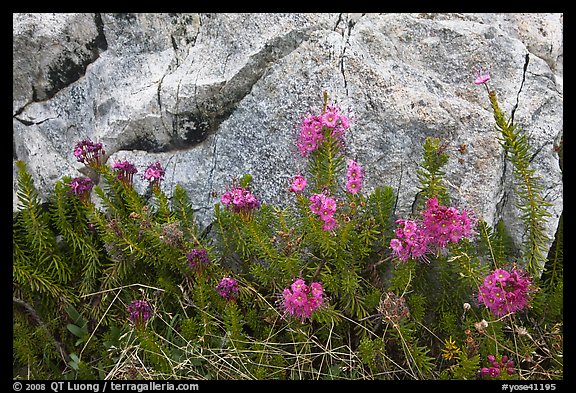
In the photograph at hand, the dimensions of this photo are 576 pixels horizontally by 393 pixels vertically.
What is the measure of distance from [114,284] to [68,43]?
182 centimetres

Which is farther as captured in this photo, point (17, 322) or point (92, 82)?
point (92, 82)

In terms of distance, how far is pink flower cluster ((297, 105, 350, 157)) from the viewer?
3820 mm

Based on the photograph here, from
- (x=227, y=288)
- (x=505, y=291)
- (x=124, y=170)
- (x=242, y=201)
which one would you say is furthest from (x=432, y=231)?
→ (x=124, y=170)

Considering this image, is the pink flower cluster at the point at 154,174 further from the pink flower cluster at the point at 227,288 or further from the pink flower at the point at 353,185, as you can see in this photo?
the pink flower at the point at 353,185

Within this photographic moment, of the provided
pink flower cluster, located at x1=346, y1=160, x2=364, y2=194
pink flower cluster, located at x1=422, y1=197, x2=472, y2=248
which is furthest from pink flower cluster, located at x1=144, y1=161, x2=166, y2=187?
pink flower cluster, located at x1=422, y1=197, x2=472, y2=248

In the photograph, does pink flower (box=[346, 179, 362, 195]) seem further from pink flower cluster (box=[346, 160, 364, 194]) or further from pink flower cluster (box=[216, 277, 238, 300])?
pink flower cluster (box=[216, 277, 238, 300])

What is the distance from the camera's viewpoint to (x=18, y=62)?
4.40 metres

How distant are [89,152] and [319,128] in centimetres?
152

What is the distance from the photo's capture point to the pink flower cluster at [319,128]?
12.5 ft

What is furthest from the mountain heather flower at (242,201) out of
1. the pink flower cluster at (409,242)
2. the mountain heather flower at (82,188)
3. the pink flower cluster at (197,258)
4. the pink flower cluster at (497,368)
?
the pink flower cluster at (497,368)

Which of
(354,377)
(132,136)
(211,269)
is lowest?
(354,377)

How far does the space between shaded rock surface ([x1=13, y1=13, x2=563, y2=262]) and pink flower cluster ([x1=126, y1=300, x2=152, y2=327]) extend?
872 mm

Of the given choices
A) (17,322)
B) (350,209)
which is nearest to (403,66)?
(350,209)

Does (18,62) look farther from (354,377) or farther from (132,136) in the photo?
(354,377)
